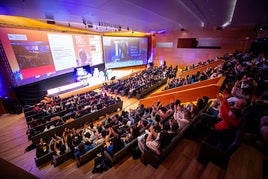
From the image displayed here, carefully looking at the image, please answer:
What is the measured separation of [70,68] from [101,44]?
15.0ft

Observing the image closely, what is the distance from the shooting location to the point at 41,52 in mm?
8102

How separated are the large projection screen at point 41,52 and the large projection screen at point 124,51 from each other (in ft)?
8.72

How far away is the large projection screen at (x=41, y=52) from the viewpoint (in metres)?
6.80

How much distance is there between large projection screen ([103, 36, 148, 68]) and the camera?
1402cm

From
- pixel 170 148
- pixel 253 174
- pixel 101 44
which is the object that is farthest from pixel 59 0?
pixel 101 44

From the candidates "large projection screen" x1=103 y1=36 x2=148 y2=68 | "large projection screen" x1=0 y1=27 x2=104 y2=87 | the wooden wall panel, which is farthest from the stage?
the wooden wall panel

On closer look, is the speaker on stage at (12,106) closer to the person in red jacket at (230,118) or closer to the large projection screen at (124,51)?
the large projection screen at (124,51)

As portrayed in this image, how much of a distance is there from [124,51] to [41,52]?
8992 millimetres

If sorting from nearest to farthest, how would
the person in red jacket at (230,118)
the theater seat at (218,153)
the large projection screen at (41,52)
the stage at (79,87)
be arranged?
the theater seat at (218,153) → the person in red jacket at (230,118) → the large projection screen at (41,52) → the stage at (79,87)

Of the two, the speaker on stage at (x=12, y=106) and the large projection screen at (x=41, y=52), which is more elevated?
the large projection screen at (x=41, y=52)

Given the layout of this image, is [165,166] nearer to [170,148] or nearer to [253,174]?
[170,148]

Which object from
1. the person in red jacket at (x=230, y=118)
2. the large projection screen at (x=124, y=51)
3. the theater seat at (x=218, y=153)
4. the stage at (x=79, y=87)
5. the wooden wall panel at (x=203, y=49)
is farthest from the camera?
the large projection screen at (x=124, y=51)

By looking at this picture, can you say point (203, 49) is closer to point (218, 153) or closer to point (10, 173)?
point (218, 153)

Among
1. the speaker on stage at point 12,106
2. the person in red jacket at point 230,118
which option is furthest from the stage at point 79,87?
the person in red jacket at point 230,118
